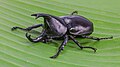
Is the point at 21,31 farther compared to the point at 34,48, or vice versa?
the point at 21,31

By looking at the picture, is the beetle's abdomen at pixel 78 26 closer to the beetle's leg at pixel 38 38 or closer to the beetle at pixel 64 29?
the beetle at pixel 64 29

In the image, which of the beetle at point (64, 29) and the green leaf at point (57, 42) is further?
the beetle at point (64, 29)

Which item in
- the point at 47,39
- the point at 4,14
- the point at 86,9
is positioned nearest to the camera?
the point at 47,39

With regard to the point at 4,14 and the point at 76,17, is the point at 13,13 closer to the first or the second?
the point at 4,14

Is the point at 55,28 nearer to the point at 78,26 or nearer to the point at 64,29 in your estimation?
the point at 64,29

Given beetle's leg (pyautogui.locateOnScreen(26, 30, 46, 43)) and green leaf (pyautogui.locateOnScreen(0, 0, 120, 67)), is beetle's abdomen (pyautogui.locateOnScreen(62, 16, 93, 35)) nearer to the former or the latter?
green leaf (pyautogui.locateOnScreen(0, 0, 120, 67))

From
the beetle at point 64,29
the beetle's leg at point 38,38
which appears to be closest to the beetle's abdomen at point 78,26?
the beetle at point 64,29

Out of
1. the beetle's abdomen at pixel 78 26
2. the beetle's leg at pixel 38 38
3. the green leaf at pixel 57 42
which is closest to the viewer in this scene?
the green leaf at pixel 57 42

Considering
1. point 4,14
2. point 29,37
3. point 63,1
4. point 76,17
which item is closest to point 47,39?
point 29,37

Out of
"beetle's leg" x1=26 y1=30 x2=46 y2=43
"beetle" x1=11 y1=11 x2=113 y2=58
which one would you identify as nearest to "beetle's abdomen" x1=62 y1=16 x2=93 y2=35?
"beetle" x1=11 y1=11 x2=113 y2=58
